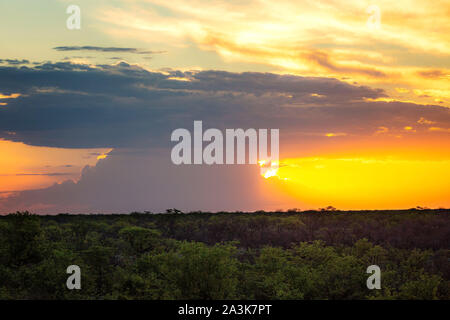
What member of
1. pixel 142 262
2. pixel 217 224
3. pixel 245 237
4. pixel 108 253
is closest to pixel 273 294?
pixel 142 262

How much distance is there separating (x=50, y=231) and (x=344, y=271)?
23422 mm

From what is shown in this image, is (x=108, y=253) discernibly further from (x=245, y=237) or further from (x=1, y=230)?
(x=245, y=237)

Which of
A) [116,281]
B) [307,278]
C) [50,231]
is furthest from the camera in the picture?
[50,231]

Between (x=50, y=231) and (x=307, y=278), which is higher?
(x=50, y=231)

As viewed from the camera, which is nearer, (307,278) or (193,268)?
(193,268)

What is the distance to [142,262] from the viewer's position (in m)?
19.9

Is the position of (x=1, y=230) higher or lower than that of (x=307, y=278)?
higher
